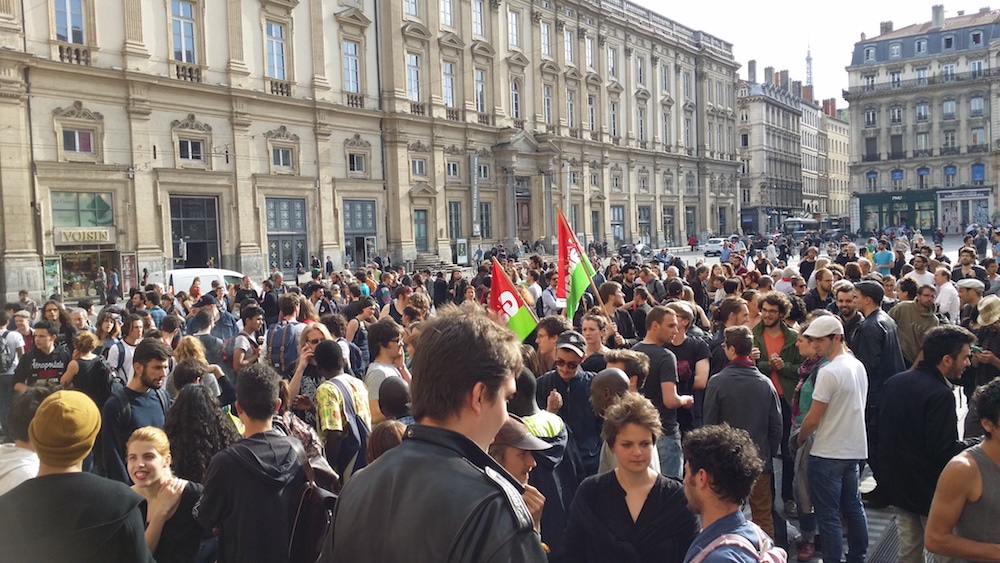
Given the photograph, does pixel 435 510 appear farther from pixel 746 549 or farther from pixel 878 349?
pixel 878 349

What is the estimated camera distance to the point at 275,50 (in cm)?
3291

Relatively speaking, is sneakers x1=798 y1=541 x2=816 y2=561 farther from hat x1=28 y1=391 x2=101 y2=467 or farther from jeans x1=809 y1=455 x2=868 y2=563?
hat x1=28 y1=391 x2=101 y2=467

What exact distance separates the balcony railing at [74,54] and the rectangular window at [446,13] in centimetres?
1883

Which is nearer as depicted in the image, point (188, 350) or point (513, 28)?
point (188, 350)

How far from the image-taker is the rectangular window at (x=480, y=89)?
42938mm

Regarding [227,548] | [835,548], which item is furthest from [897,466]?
[227,548]

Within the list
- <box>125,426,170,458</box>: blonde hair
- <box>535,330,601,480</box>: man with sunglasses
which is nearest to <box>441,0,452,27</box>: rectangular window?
<box>535,330,601,480</box>: man with sunglasses

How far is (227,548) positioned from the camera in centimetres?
404

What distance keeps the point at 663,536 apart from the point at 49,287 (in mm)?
26885

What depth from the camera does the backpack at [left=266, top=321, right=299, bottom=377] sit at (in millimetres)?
8883

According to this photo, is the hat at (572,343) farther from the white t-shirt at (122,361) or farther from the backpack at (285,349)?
the white t-shirt at (122,361)

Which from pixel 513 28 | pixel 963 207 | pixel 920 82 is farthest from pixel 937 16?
pixel 513 28

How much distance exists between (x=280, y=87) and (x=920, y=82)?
6749 cm

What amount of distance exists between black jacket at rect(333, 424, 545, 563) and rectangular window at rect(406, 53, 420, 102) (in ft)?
124
